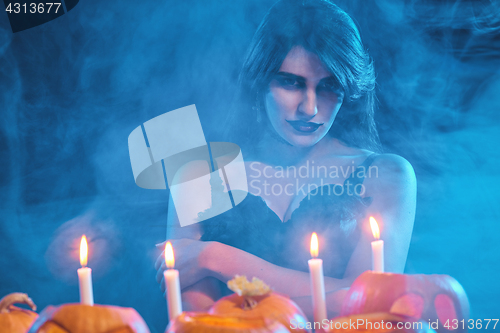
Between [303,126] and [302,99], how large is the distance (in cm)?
8

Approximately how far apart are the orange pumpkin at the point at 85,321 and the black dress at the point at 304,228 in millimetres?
565

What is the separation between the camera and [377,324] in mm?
559

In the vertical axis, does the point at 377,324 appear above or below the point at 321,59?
below

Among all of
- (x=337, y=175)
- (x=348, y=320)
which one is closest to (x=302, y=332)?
(x=348, y=320)

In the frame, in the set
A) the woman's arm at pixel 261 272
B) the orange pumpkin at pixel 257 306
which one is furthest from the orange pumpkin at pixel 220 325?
the woman's arm at pixel 261 272

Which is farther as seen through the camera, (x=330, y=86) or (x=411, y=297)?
(x=330, y=86)

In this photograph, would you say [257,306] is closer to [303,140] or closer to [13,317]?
[13,317]

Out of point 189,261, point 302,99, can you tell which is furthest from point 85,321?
point 302,99

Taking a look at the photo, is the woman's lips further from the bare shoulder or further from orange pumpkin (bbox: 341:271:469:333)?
orange pumpkin (bbox: 341:271:469:333)

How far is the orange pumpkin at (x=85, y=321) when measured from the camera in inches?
21.5

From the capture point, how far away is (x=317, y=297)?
66 cm

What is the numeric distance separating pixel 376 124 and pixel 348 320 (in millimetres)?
708

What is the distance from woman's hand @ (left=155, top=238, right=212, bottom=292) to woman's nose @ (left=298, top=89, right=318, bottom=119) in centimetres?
45

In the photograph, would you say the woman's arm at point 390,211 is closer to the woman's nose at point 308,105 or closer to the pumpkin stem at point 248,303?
the woman's nose at point 308,105
